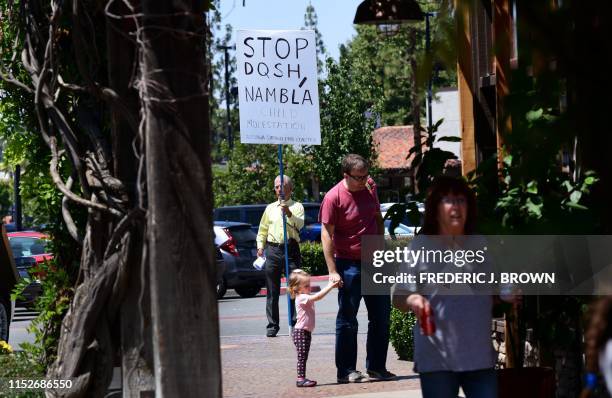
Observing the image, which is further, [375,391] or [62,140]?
[375,391]

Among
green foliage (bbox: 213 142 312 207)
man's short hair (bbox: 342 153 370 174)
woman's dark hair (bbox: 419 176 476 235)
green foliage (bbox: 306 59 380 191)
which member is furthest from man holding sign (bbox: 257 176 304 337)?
green foliage (bbox: 213 142 312 207)

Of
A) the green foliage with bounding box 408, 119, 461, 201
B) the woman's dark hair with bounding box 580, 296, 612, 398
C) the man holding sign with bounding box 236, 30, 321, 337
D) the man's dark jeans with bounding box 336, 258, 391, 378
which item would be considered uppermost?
the man holding sign with bounding box 236, 30, 321, 337

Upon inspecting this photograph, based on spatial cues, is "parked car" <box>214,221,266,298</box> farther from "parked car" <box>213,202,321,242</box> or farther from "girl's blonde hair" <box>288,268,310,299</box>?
"girl's blonde hair" <box>288,268,310,299</box>

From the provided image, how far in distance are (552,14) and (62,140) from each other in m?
4.40

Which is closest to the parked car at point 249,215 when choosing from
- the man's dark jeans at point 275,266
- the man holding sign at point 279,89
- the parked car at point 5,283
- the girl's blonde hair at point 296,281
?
the man's dark jeans at point 275,266

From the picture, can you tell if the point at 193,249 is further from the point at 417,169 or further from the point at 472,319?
the point at 417,169

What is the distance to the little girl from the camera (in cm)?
997

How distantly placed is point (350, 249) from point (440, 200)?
457 centimetres

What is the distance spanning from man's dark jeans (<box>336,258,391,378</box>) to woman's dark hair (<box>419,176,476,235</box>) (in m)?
4.46

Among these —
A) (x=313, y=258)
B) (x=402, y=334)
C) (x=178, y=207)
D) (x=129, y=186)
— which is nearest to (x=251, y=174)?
(x=313, y=258)

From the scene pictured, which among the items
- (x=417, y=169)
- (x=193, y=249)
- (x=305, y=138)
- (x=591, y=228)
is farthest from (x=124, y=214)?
(x=305, y=138)

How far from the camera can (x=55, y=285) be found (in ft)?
24.9

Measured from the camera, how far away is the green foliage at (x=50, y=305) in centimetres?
754

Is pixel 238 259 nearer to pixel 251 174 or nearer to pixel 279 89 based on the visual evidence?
pixel 279 89
